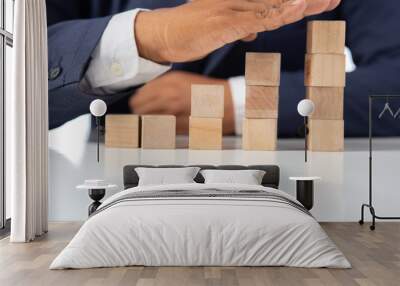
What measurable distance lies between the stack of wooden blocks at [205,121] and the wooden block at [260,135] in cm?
33

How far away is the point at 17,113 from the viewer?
6926 millimetres

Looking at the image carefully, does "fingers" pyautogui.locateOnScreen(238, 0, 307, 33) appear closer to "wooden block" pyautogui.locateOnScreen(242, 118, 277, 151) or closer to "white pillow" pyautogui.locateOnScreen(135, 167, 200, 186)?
"wooden block" pyautogui.locateOnScreen(242, 118, 277, 151)

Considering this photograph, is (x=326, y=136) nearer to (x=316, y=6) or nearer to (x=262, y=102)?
(x=262, y=102)

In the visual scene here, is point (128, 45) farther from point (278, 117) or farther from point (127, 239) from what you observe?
point (127, 239)

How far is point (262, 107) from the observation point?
8398 millimetres

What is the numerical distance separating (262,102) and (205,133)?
2.56ft

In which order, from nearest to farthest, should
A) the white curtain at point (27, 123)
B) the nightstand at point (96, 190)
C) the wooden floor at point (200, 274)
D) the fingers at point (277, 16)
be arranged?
the wooden floor at point (200, 274), the white curtain at point (27, 123), the nightstand at point (96, 190), the fingers at point (277, 16)

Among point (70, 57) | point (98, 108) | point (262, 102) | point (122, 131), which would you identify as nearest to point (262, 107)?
point (262, 102)

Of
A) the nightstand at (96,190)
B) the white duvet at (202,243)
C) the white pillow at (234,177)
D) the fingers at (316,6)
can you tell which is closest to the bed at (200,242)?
the white duvet at (202,243)

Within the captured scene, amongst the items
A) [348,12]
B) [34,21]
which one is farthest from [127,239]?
[348,12]

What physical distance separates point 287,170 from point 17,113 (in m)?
3.34

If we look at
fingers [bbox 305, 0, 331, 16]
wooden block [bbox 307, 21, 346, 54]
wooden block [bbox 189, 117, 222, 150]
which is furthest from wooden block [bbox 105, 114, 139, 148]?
fingers [bbox 305, 0, 331, 16]

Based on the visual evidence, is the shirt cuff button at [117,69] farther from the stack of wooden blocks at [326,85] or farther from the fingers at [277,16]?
the stack of wooden blocks at [326,85]

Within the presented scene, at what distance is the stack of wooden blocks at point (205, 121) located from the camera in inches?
332
